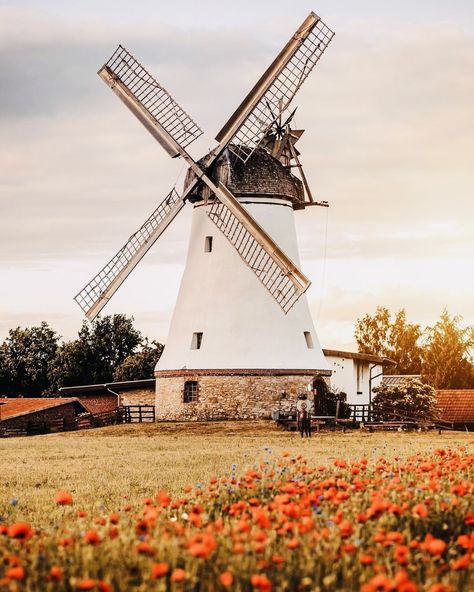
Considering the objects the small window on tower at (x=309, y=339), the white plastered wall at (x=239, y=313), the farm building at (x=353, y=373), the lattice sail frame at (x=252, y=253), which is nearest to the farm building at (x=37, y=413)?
the white plastered wall at (x=239, y=313)

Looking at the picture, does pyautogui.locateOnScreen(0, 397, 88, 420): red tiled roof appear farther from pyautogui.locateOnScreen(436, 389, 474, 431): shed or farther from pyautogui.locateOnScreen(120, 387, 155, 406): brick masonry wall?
pyautogui.locateOnScreen(436, 389, 474, 431): shed

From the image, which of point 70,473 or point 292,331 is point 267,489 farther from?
point 292,331

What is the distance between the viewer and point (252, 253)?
1533 inches

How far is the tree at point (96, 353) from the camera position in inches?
3086

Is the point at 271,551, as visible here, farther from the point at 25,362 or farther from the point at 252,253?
the point at 25,362

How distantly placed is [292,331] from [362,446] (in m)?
13.9

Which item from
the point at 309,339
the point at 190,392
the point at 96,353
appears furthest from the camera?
the point at 96,353

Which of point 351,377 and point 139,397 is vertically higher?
point 351,377

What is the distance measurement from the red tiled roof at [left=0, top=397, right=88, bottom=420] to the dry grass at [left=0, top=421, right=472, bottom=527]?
11292 millimetres

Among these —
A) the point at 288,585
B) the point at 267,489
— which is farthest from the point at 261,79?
the point at 288,585

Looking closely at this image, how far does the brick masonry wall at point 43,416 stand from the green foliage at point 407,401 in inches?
562

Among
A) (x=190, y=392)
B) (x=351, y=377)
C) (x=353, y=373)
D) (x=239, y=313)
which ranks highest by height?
(x=239, y=313)

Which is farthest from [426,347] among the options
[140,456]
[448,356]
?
[140,456]

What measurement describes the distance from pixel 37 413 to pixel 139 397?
16.7ft
